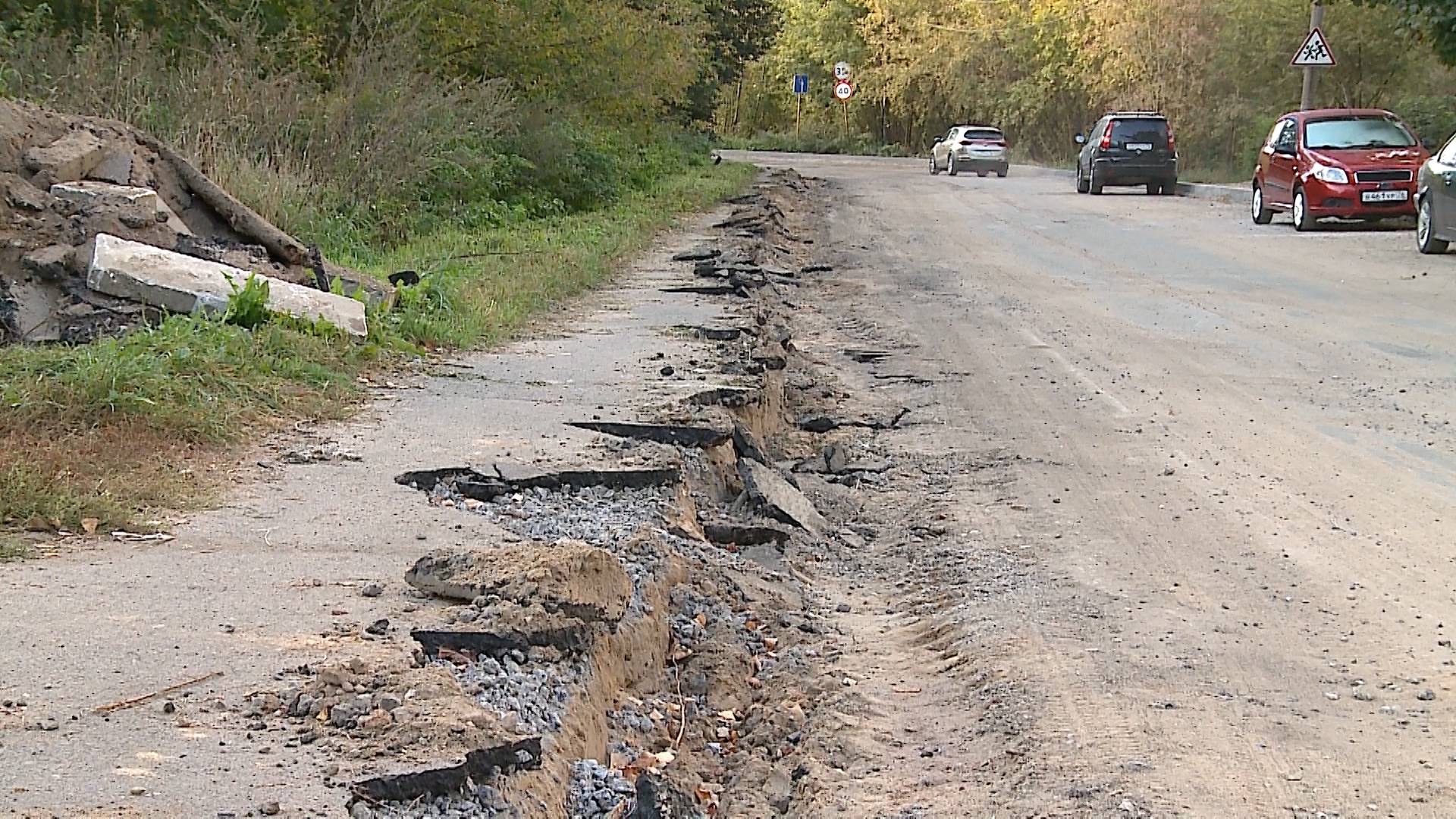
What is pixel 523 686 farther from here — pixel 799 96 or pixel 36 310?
pixel 799 96

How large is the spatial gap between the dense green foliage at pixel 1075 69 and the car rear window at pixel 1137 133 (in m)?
3.47

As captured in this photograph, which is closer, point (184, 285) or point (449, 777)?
point (449, 777)

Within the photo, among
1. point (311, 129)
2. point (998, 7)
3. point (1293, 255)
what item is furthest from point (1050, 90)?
point (311, 129)

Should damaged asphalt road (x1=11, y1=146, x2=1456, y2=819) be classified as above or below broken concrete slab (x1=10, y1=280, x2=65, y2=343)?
below

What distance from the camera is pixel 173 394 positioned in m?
6.83

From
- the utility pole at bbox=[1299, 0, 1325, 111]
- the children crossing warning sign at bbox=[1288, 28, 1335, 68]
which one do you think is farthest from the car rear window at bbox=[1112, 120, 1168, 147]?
the children crossing warning sign at bbox=[1288, 28, 1335, 68]

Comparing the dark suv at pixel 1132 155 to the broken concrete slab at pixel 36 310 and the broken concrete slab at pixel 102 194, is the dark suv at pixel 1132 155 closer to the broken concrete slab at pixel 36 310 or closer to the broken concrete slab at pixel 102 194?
the broken concrete slab at pixel 102 194

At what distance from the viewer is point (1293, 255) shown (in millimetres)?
17828

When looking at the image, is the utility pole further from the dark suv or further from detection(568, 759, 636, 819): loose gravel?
detection(568, 759, 636, 819): loose gravel

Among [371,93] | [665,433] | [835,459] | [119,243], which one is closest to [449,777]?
[665,433]

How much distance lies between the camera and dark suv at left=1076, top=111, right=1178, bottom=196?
32312 mm

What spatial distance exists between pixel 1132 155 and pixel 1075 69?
2102 centimetres

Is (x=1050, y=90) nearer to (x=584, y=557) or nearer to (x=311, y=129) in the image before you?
(x=311, y=129)

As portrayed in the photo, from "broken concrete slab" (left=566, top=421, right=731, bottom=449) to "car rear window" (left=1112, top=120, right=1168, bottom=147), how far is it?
26.6 meters
